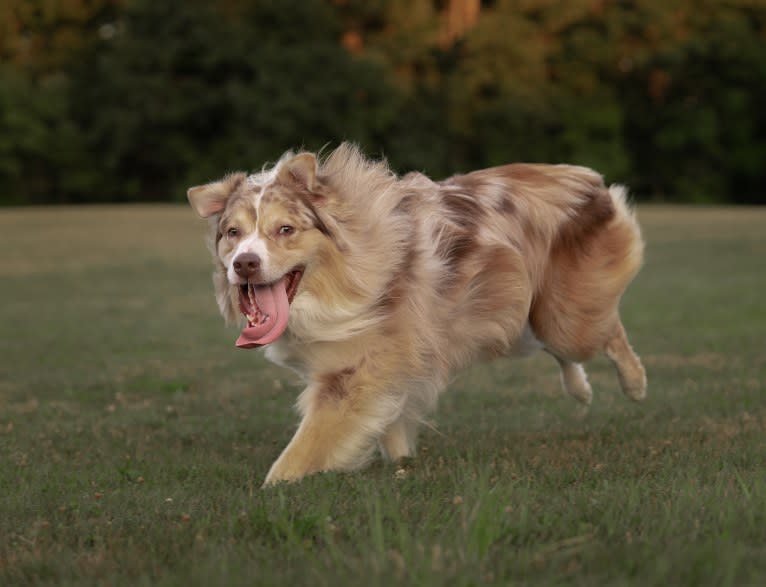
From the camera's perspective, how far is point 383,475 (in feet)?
18.4

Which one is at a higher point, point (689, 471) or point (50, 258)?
point (689, 471)

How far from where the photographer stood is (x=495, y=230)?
6508 millimetres

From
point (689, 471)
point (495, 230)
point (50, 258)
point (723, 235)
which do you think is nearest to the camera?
point (689, 471)

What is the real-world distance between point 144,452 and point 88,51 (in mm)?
50498

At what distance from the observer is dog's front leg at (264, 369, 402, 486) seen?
558cm

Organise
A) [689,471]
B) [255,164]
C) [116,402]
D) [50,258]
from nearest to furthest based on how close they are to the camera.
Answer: [689,471]
[116,402]
[50,258]
[255,164]

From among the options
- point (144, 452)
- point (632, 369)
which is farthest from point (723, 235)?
point (144, 452)

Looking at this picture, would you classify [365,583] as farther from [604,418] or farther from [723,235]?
[723,235]

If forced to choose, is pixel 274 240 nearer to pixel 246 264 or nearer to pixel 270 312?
pixel 246 264

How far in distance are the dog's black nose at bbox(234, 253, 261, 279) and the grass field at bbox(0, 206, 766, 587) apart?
3.54ft

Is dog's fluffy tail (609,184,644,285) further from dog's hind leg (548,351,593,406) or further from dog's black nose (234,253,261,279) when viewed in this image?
dog's black nose (234,253,261,279)

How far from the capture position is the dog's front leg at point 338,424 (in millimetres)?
5578

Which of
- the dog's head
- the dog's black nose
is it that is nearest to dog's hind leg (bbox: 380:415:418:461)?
the dog's head

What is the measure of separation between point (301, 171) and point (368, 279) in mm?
685
